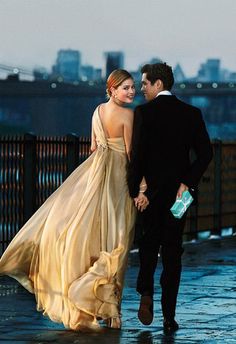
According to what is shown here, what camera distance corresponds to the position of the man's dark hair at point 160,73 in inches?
348

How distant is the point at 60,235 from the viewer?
9.20 metres

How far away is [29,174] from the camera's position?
48.3 feet

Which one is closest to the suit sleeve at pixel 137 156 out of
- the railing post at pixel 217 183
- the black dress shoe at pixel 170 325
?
the black dress shoe at pixel 170 325

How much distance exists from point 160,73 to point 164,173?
0.69 meters

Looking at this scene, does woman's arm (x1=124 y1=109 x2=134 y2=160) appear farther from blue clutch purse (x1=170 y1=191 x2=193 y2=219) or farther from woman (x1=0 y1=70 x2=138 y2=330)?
blue clutch purse (x1=170 y1=191 x2=193 y2=219)

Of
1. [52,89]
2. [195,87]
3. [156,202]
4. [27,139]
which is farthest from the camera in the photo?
[195,87]

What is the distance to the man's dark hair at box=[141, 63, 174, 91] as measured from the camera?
8844 millimetres

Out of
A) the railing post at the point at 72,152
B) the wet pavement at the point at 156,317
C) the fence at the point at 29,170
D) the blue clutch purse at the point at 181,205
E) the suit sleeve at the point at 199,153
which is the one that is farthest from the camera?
the railing post at the point at 72,152

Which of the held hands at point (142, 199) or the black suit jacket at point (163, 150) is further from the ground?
the black suit jacket at point (163, 150)

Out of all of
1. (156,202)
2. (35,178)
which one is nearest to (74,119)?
(35,178)

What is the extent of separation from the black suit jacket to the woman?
33 cm

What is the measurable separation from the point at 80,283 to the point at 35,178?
612cm

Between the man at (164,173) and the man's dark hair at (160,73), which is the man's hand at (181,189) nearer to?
the man at (164,173)

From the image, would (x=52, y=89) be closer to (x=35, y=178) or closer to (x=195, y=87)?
(x=195, y=87)
